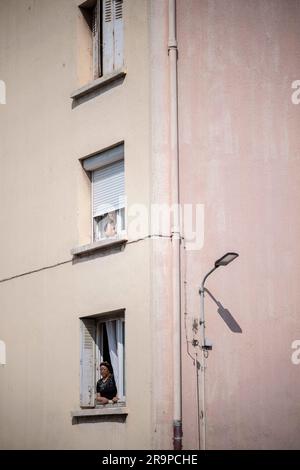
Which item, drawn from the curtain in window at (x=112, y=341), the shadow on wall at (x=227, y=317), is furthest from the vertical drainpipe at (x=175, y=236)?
the curtain in window at (x=112, y=341)

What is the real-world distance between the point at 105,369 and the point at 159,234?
2998 millimetres

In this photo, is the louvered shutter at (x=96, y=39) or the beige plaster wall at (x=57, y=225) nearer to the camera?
the beige plaster wall at (x=57, y=225)

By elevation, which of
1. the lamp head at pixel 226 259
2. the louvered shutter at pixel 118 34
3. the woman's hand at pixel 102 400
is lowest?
the woman's hand at pixel 102 400

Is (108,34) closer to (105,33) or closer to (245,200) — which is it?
(105,33)

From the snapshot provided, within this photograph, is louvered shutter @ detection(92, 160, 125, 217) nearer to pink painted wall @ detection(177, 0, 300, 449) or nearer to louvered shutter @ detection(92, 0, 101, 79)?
pink painted wall @ detection(177, 0, 300, 449)

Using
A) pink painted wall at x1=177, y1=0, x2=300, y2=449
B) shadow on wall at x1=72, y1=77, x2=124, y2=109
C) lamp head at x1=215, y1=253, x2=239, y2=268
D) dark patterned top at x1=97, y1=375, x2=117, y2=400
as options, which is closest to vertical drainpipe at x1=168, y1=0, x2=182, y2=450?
pink painted wall at x1=177, y1=0, x2=300, y2=449

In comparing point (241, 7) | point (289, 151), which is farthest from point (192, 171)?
point (241, 7)

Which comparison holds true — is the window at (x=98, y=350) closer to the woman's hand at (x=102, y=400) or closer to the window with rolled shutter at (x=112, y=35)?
the woman's hand at (x=102, y=400)

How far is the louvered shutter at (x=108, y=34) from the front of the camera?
858 inches

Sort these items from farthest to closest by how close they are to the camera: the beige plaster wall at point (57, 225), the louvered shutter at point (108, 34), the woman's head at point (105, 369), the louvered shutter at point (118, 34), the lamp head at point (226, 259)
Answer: the louvered shutter at point (108, 34), the louvered shutter at point (118, 34), the woman's head at point (105, 369), the beige plaster wall at point (57, 225), the lamp head at point (226, 259)

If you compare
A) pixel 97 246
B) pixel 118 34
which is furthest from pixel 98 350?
pixel 118 34

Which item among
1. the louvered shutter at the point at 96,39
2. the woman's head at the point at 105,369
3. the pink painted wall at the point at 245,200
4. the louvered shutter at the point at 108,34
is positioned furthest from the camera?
the louvered shutter at the point at 96,39

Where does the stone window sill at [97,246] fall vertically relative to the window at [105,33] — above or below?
below

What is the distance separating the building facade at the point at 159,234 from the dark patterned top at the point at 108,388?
0.24 meters
